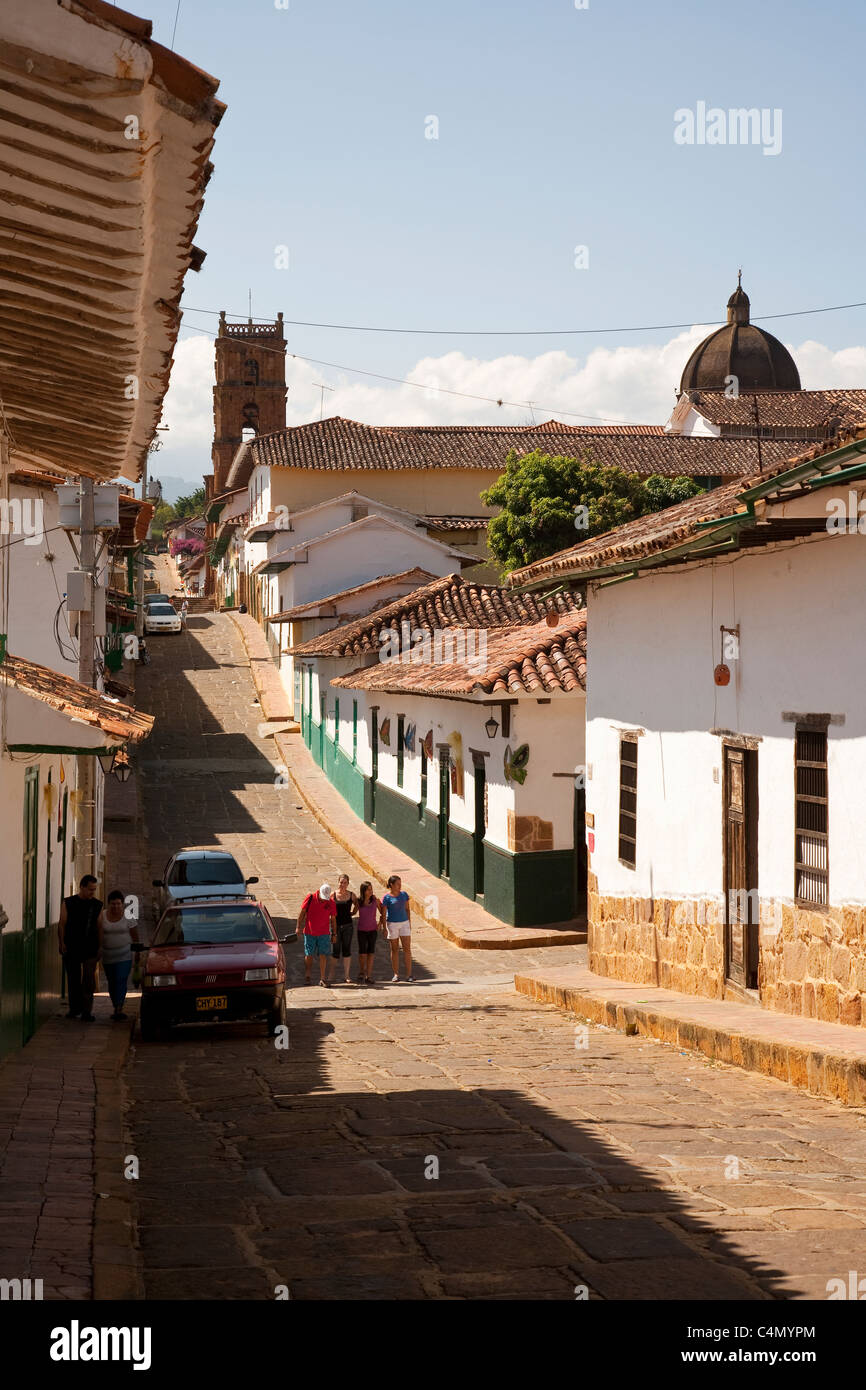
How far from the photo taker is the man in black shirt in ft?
47.4

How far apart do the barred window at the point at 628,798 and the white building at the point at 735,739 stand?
33 millimetres

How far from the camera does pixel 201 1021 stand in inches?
555

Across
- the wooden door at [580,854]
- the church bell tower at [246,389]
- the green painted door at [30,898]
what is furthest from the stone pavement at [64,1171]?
the church bell tower at [246,389]

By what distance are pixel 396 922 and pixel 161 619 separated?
41274 millimetres

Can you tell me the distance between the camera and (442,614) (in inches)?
1302

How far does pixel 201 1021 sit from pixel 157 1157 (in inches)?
234

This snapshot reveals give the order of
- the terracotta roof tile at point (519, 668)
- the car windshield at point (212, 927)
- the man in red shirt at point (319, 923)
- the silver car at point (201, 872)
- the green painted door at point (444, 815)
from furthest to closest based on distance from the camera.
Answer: the green painted door at point (444, 815) → the silver car at point (201, 872) → the terracotta roof tile at point (519, 668) → the man in red shirt at point (319, 923) → the car windshield at point (212, 927)

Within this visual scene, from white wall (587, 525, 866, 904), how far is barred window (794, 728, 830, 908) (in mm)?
110

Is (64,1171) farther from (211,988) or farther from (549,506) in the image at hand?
(549,506)

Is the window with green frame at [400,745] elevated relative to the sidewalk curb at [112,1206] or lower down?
elevated

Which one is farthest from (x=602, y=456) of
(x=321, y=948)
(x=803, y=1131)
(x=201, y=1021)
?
(x=803, y=1131)

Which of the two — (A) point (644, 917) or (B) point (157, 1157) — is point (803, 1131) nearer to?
(B) point (157, 1157)

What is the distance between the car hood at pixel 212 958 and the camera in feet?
46.4

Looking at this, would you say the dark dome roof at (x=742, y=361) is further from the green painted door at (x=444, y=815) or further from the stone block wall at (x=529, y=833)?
the stone block wall at (x=529, y=833)
